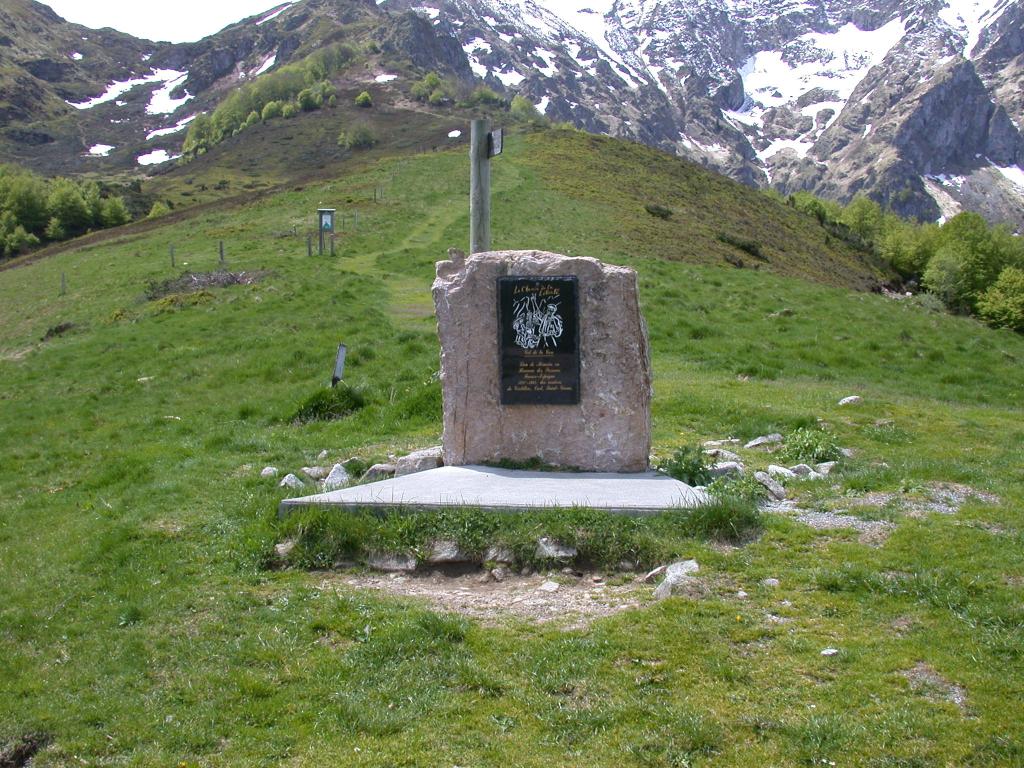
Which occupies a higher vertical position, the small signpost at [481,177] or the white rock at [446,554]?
the small signpost at [481,177]

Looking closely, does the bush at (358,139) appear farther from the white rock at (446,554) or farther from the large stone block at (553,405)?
the white rock at (446,554)

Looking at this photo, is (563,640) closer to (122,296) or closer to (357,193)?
(122,296)

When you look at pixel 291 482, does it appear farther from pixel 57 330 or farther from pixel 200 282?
pixel 200 282

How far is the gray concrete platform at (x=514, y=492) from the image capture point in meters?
8.93

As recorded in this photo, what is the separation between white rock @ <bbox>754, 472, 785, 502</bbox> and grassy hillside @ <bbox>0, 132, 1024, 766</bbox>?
44 cm

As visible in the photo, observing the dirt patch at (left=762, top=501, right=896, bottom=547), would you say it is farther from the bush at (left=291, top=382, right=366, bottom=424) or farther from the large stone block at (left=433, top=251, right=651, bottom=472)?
the bush at (left=291, top=382, right=366, bottom=424)

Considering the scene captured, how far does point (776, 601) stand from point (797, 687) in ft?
4.48

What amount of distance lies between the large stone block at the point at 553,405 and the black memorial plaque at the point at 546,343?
0.10m

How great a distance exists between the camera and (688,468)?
10.3m

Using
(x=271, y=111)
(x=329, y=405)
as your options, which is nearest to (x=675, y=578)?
(x=329, y=405)

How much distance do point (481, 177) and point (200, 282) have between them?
2196 centimetres

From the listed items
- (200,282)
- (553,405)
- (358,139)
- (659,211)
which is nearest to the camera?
(553,405)

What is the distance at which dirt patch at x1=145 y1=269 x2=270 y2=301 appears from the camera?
31188mm

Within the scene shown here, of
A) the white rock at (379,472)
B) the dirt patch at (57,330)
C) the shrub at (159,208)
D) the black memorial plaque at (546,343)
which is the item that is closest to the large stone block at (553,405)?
the black memorial plaque at (546,343)
